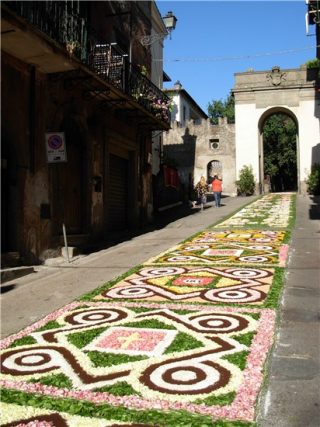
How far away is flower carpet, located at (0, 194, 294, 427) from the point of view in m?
3.11

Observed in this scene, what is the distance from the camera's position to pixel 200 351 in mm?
4105

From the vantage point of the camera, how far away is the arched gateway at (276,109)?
109ft

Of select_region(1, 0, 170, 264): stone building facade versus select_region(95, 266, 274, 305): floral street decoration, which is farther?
select_region(1, 0, 170, 264): stone building facade

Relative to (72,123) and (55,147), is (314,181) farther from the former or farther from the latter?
(55,147)

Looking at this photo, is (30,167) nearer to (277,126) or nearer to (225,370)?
(225,370)

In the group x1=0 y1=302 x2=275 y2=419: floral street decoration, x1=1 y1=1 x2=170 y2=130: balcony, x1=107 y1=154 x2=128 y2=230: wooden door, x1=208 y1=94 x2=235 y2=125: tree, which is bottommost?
x1=0 y1=302 x2=275 y2=419: floral street decoration

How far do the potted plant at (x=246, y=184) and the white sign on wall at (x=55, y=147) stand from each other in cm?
2474

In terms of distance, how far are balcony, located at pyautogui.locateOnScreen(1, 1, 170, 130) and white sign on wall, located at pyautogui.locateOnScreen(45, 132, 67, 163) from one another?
1484 mm

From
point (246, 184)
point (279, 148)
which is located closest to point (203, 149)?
point (246, 184)

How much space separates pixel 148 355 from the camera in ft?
13.4

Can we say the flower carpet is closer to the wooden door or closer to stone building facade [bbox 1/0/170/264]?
stone building facade [bbox 1/0/170/264]

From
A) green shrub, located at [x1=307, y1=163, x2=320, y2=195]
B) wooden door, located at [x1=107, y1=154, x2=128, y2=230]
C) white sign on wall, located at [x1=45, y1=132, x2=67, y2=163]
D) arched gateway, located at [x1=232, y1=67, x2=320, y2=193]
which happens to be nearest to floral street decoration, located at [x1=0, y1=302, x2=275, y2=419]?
white sign on wall, located at [x1=45, y1=132, x2=67, y2=163]

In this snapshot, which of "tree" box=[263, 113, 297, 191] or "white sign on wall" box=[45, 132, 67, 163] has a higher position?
"tree" box=[263, 113, 297, 191]

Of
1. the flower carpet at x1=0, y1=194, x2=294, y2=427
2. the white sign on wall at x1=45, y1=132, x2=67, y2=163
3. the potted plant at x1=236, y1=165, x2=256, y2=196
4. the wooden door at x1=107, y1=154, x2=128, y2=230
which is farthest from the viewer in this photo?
the potted plant at x1=236, y1=165, x2=256, y2=196
